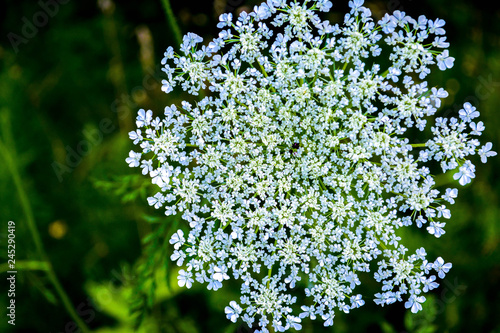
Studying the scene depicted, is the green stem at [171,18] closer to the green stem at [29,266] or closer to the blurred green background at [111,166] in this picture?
the blurred green background at [111,166]

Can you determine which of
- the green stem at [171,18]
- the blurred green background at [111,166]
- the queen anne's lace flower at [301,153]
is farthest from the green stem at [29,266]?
the green stem at [171,18]

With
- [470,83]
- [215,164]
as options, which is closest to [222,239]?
[215,164]

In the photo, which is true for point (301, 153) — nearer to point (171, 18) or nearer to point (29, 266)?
point (171, 18)

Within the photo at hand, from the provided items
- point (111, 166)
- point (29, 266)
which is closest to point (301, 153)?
point (29, 266)

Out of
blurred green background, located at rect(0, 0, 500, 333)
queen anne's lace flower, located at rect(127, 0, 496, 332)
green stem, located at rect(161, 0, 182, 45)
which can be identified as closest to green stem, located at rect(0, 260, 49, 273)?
blurred green background, located at rect(0, 0, 500, 333)

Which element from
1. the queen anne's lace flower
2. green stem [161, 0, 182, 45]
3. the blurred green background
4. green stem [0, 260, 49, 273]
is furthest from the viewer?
the blurred green background

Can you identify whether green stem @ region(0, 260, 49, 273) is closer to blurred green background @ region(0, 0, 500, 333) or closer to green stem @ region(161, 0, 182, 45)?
blurred green background @ region(0, 0, 500, 333)
